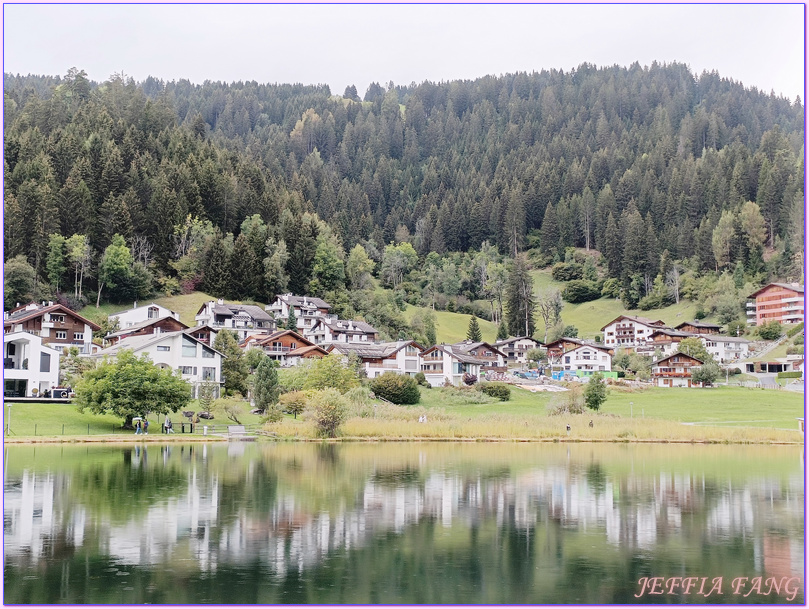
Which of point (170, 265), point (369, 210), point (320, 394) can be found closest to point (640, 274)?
point (369, 210)

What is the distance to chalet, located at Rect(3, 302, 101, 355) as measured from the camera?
77812 mm

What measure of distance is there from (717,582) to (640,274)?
13896 centimetres

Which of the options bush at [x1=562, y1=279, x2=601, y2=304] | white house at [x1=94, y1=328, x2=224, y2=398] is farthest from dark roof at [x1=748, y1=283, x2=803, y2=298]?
white house at [x1=94, y1=328, x2=224, y2=398]

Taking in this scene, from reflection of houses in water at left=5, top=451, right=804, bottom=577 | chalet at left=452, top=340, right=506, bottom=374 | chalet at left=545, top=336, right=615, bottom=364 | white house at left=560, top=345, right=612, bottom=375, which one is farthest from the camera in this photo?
chalet at left=545, top=336, right=615, bottom=364

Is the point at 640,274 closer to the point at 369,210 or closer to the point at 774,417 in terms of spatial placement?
the point at 369,210

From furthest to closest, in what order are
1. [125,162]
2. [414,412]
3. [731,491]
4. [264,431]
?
[125,162] < [414,412] < [264,431] < [731,491]

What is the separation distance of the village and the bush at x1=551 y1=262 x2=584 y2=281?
29.3 m

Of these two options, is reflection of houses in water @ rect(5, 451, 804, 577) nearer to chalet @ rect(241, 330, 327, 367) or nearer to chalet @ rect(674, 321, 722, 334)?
chalet @ rect(241, 330, 327, 367)

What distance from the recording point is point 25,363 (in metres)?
61.1

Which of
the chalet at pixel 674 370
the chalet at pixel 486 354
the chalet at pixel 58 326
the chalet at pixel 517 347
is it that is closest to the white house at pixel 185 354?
the chalet at pixel 58 326

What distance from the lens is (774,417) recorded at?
205ft

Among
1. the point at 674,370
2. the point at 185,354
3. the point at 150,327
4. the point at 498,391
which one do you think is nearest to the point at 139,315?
Result: the point at 150,327

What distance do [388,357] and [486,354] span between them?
730 inches

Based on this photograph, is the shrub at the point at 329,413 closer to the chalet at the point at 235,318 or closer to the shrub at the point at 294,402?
the shrub at the point at 294,402
